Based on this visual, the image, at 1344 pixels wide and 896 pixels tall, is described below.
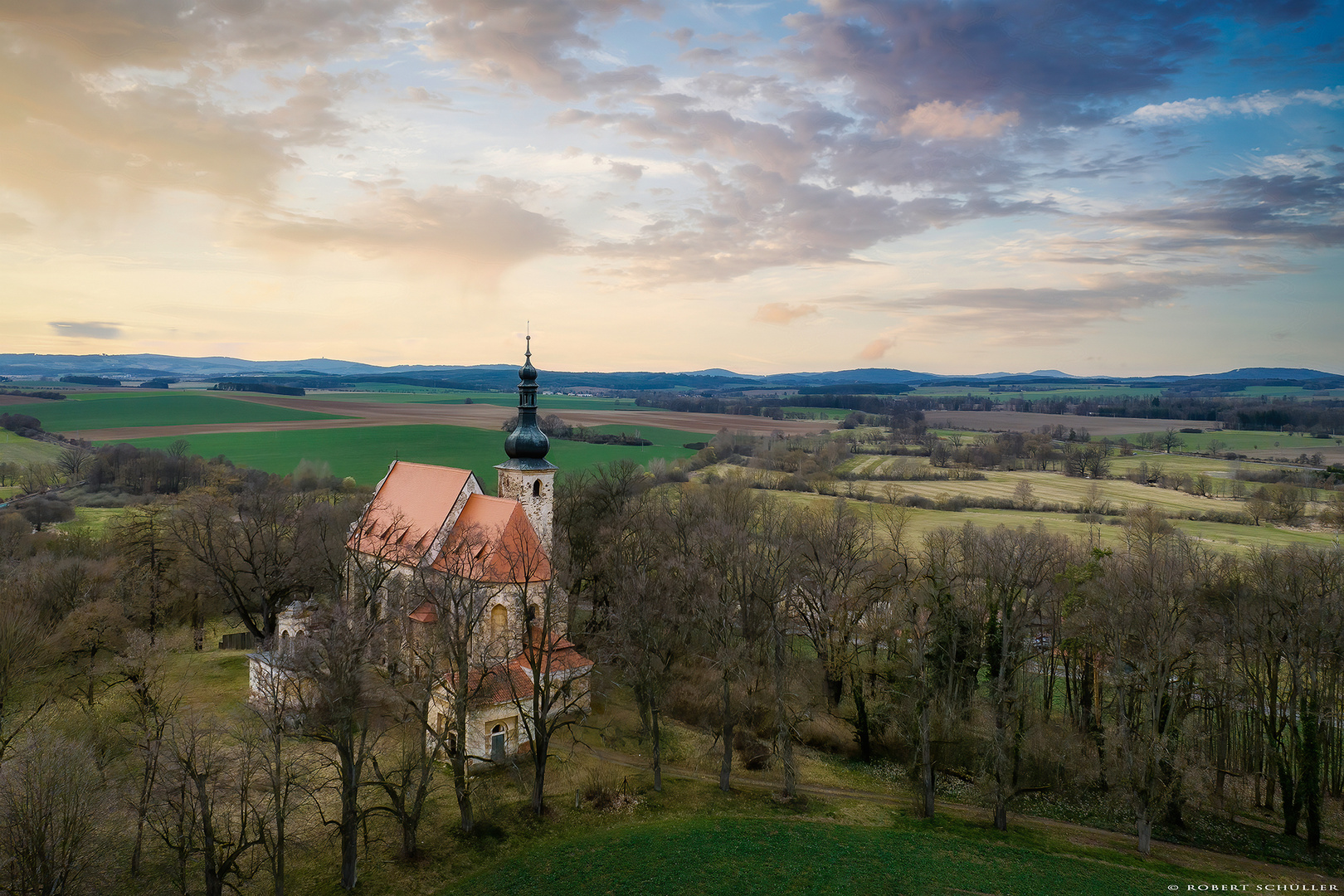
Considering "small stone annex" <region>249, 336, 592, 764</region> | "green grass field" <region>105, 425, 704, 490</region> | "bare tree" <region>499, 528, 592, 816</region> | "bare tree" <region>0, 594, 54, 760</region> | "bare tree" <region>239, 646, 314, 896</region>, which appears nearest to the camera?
"bare tree" <region>239, 646, 314, 896</region>

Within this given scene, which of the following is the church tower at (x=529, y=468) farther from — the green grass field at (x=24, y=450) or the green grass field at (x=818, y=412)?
the green grass field at (x=818, y=412)

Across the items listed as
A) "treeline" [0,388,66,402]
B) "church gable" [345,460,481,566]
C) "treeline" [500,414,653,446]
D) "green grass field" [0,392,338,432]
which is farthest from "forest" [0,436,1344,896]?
"treeline" [0,388,66,402]

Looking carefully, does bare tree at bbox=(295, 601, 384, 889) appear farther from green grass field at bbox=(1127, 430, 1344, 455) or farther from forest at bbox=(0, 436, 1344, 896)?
green grass field at bbox=(1127, 430, 1344, 455)

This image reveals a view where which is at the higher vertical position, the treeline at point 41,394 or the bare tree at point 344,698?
the treeline at point 41,394

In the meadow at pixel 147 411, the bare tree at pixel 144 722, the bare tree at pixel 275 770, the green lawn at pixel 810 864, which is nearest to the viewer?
the bare tree at pixel 275 770

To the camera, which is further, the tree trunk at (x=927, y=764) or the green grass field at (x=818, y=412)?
the green grass field at (x=818, y=412)

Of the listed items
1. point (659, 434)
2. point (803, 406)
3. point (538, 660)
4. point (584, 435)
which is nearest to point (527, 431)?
point (538, 660)

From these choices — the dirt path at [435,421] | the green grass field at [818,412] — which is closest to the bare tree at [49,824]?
the dirt path at [435,421]
